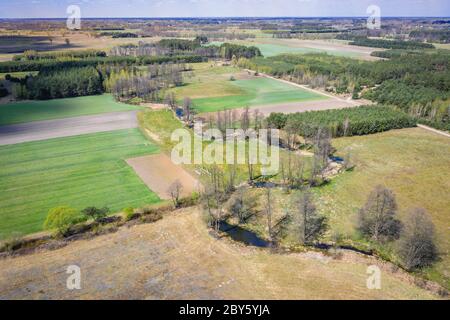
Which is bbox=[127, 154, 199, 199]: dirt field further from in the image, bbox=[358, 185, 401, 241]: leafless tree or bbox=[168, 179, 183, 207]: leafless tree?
bbox=[358, 185, 401, 241]: leafless tree

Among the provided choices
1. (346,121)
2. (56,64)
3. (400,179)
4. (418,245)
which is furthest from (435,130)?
(56,64)

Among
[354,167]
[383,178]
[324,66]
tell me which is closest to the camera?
[383,178]

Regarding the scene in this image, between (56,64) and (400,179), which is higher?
(56,64)

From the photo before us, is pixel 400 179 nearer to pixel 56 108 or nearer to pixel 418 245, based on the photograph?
pixel 418 245
